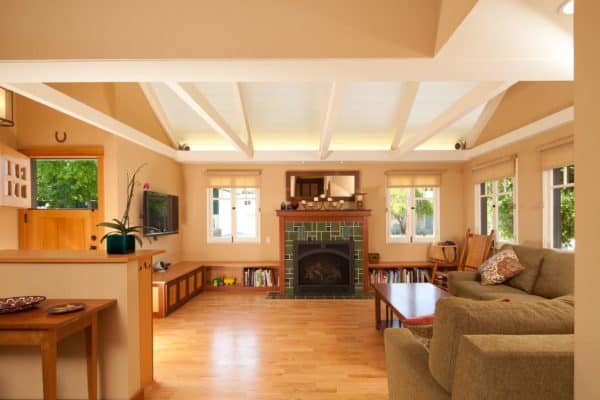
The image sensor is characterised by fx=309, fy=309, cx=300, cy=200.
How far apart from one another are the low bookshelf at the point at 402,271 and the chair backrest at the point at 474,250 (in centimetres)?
38

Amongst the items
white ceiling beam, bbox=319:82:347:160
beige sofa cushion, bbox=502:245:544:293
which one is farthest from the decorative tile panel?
beige sofa cushion, bbox=502:245:544:293

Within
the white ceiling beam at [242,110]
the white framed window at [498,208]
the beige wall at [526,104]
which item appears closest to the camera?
the beige wall at [526,104]

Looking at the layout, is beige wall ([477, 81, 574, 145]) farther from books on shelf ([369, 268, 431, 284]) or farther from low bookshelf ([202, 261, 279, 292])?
low bookshelf ([202, 261, 279, 292])

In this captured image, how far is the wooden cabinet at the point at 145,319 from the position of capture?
2.43 metres

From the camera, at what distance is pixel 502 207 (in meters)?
4.95

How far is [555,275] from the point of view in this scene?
10.9 ft

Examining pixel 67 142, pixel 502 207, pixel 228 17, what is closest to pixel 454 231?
pixel 502 207

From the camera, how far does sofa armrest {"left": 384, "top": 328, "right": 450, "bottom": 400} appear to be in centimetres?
142

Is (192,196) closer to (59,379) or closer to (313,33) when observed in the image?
(59,379)

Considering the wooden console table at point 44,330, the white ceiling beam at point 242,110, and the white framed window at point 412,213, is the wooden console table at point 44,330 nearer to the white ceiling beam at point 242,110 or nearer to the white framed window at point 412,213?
the white ceiling beam at point 242,110

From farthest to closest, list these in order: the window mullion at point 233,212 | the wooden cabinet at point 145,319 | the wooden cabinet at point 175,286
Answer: the window mullion at point 233,212 → the wooden cabinet at point 175,286 → the wooden cabinet at point 145,319

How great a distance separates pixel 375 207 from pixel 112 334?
4.87 m

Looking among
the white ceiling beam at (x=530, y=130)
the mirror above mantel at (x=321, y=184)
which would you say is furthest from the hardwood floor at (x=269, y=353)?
the white ceiling beam at (x=530, y=130)

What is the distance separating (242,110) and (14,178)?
2.92m
